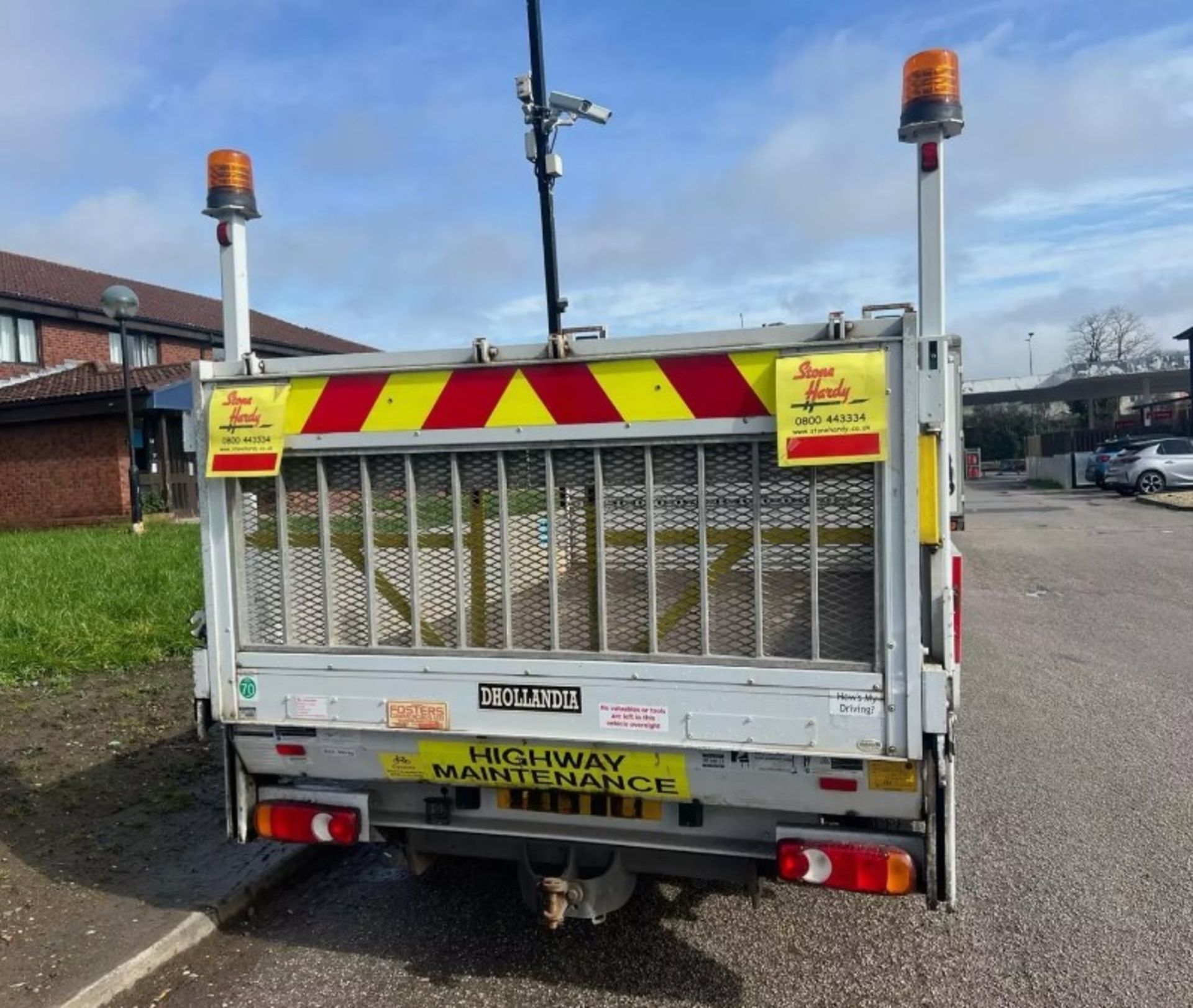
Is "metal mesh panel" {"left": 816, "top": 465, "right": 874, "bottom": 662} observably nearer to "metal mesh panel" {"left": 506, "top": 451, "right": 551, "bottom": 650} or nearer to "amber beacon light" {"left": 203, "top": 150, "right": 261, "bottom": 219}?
"metal mesh panel" {"left": 506, "top": 451, "right": 551, "bottom": 650}

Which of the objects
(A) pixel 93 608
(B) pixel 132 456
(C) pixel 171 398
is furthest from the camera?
(C) pixel 171 398

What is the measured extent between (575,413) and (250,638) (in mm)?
1419

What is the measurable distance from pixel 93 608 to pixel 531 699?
8301 millimetres

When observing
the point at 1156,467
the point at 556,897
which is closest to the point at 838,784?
the point at 556,897

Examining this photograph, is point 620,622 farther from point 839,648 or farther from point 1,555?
point 1,555

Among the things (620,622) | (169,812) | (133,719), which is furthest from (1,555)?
(620,622)

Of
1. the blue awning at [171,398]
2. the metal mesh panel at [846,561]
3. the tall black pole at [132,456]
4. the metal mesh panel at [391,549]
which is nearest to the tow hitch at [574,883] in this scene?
the metal mesh panel at [391,549]

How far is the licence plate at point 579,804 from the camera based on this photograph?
3.33 meters

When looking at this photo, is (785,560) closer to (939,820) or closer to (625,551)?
(625,551)

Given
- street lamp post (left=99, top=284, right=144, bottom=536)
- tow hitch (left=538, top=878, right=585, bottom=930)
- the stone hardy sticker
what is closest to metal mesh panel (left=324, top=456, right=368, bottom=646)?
the stone hardy sticker

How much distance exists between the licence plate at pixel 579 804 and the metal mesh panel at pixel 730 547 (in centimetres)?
63

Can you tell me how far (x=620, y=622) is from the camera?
319 cm

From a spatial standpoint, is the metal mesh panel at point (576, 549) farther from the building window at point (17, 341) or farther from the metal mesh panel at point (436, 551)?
the building window at point (17, 341)

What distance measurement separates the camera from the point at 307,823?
11.8ft
